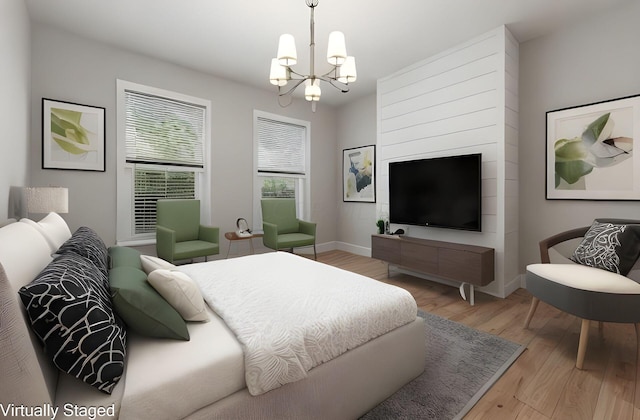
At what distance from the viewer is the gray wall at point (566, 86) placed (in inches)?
103

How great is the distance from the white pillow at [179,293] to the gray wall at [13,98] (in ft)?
4.89

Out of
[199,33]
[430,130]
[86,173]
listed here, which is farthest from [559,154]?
[86,173]

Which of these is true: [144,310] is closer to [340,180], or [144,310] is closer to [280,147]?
[280,147]

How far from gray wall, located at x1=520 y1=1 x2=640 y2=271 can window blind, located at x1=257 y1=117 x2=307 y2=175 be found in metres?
3.28

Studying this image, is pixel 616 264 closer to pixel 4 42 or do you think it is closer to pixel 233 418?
pixel 233 418

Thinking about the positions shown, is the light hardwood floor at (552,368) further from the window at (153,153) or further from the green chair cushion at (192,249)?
the window at (153,153)

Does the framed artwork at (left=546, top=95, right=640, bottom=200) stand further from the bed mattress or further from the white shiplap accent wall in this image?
the bed mattress

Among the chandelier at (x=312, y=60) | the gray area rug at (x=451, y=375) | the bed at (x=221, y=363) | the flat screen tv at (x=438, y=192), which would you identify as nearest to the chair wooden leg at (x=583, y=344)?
the gray area rug at (x=451, y=375)

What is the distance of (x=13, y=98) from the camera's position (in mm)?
2064

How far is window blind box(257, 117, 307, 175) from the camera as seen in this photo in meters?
4.66

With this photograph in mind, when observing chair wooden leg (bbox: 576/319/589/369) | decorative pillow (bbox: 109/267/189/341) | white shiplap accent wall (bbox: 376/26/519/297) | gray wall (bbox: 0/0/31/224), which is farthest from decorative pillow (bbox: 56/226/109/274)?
white shiplap accent wall (bbox: 376/26/519/297)

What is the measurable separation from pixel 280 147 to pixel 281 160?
0.73ft

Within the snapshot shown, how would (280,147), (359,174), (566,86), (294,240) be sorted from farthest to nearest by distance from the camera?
1. (359,174)
2. (280,147)
3. (294,240)
4. (566,86)

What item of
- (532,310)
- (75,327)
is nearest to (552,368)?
(532,310)
